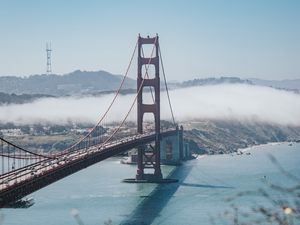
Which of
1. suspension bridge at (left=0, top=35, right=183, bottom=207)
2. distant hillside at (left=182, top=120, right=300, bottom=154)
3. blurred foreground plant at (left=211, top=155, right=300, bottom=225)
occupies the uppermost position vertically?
blurred foreground plant at (left=211, top=155, right=300, bottom=225)

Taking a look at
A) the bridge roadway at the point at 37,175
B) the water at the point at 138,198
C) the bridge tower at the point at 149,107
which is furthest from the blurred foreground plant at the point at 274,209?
the bridge tower at the point at 149,107

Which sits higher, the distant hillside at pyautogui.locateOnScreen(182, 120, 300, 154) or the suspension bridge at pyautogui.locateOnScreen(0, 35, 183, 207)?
the suspension bridge at pyautogui.locateOnScreen(0, 35, 183, 207)

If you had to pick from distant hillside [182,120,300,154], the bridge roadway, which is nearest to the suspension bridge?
the bridge roadway

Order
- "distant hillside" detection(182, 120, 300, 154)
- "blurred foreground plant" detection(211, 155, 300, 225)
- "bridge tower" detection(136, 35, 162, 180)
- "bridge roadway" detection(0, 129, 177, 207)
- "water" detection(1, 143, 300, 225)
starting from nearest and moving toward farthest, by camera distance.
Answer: "blurred foreground plant" detection(211, 155, 300, 225) < "bridge roadway" detection(0, 129, 177, 207) < "water" detection(1, 143, 300, 225) < "bridge tower" detection(136, 35, 162, 180) < "distant hillside" detection(182, 120, 300, 154)

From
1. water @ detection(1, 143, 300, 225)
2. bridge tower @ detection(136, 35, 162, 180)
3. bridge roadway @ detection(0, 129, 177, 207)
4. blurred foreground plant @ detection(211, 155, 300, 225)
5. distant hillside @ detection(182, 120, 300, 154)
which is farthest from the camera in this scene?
distant hillside @ detection(182, 120, 300, 154)

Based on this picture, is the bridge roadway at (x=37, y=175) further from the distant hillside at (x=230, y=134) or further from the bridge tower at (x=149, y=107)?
the distant hillside at (x=230, y=134)

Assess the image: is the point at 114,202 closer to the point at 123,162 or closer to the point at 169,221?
the point at 169,221

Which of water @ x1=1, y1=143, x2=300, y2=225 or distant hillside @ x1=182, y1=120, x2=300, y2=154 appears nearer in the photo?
water @ x1=1, y1=143, x2=300, y2=225

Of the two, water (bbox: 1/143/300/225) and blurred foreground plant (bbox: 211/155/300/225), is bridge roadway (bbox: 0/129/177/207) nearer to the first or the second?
water (bbox: 1/143/300/225)
